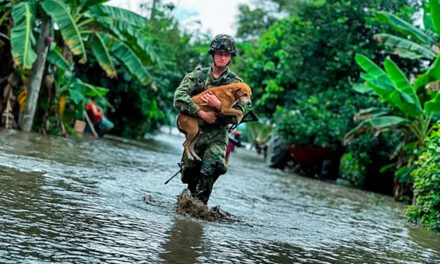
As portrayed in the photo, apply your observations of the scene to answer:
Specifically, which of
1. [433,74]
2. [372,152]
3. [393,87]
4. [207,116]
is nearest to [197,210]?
[207,116]

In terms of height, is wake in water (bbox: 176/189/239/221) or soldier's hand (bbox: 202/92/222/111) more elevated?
soldier's hand (bbox: 202/92/222/111)

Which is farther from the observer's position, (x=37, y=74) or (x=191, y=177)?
(x=37, y=74)

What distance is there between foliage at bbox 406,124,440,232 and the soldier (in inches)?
139

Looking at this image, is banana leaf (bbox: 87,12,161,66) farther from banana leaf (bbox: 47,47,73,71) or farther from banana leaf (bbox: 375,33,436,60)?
banana leaf (bbox: 375,33,436,60)

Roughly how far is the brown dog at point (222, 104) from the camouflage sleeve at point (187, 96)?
10cm

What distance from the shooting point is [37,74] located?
1589 centimetres

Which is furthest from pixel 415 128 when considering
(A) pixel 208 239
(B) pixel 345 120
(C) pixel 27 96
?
(A) pixel 208 239

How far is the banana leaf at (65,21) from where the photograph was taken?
1452 cm

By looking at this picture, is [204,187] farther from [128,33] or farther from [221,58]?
[128,33]

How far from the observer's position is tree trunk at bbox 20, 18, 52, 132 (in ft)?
51.9

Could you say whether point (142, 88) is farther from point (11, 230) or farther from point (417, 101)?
point (11, 230)

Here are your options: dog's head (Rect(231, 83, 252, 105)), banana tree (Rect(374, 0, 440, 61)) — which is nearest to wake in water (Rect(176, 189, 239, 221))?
dog's head (Rect(231, 83, 252, 105))

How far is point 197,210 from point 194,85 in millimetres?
1290

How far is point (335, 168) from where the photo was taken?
896 inches
